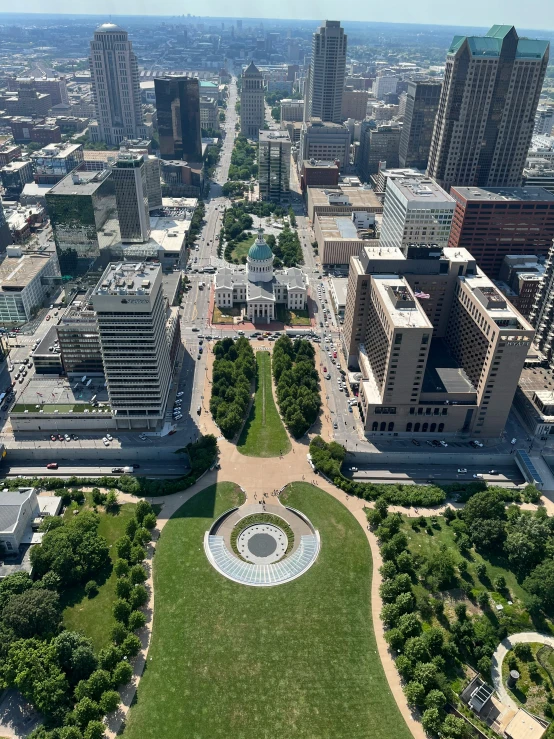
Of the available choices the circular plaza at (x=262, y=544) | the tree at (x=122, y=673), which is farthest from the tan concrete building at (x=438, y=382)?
the tree at (x=122, y=673)

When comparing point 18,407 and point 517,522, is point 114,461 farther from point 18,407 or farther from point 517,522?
point 517,522

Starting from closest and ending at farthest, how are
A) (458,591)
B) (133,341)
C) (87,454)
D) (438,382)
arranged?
(458,591) < (133,341) < (87,454) < (438,382)

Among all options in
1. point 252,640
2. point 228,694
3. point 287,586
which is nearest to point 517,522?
point 287,586

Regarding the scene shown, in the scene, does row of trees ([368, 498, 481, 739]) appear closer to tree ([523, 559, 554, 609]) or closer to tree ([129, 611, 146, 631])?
tree ([523, 559, 554, 609])

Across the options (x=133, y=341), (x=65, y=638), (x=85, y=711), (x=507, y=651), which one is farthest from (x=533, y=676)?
(x=133, y=341)

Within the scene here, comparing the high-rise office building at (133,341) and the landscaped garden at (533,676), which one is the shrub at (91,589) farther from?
the landscaped garden at (533,676)

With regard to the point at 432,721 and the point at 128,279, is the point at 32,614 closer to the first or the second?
the point at 432,721
